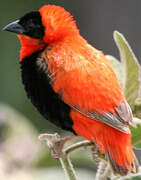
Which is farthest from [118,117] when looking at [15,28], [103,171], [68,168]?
[15,28]

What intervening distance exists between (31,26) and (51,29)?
12cm

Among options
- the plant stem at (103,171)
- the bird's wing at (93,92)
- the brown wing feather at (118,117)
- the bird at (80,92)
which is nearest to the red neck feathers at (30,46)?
the bird at (80,92)

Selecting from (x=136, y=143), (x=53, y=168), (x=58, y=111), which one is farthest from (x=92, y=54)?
(x=53, y=168)

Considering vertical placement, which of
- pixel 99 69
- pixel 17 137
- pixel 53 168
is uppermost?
pixel 99 69

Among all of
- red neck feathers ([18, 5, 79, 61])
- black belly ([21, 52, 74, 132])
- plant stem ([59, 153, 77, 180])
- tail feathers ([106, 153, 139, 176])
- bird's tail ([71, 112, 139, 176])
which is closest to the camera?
plant stem ([59, 153, 77, 180])

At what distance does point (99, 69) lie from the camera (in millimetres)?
2131

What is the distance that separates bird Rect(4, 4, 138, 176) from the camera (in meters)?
2.07

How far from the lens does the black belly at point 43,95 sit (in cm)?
218

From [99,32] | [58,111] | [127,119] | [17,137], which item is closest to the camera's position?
[127,119]

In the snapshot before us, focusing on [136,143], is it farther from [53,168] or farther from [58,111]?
[53,168]

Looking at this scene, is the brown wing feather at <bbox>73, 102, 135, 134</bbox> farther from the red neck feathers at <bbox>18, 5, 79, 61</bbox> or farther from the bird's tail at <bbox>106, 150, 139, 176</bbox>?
the red neck feathers at <bbox>18, 5, 79, 61</bbox>

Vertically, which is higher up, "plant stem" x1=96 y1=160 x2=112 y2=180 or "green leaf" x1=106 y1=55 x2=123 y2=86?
"green leaf" x1=106 y1=55 x2=123 y2=86

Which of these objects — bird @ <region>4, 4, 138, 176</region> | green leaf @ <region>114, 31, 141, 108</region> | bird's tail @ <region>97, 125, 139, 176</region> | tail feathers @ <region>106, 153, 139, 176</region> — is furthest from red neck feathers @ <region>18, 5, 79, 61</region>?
tail feathers @ <region>106, 153, 139, 176</region>

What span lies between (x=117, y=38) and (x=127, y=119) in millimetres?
337
